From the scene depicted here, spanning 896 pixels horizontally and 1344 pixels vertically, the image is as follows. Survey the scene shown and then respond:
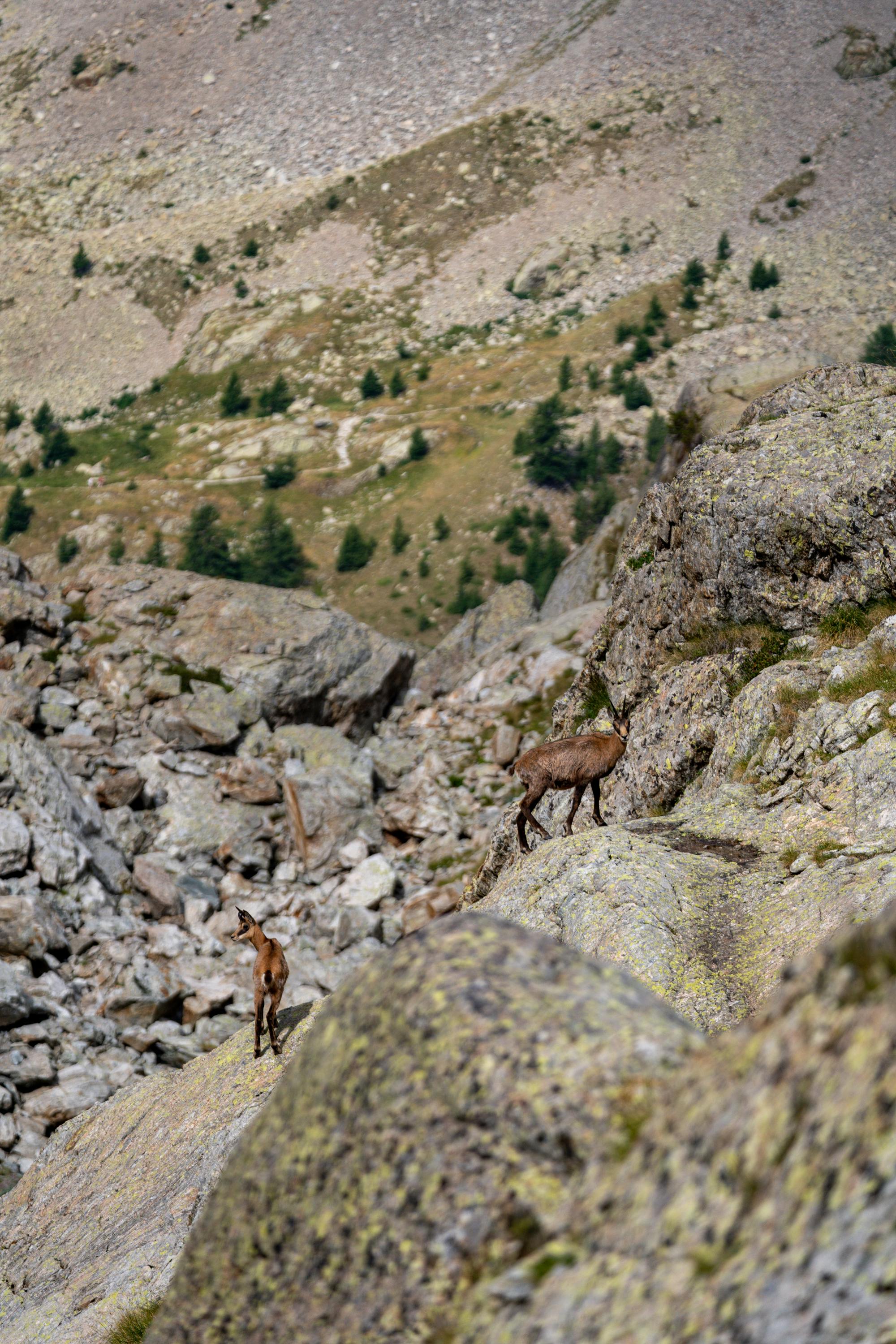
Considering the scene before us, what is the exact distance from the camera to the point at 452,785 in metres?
40.9

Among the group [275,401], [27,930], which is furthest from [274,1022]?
[275,401]

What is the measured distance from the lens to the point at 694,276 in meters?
123

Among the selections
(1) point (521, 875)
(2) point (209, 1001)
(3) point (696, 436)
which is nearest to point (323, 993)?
(2) point (209, 1001)

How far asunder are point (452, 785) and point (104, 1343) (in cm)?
3197

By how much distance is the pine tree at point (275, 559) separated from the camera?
9375 centimetres

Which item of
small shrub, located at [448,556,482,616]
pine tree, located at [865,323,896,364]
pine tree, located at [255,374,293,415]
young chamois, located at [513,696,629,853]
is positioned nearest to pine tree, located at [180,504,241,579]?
small shrub, located at [448,556,482,616]

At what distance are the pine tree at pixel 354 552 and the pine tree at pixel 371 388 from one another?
2849cm

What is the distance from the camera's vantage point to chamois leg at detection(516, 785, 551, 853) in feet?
53.1

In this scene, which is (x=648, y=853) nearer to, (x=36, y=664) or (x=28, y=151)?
(x=36, y=664)

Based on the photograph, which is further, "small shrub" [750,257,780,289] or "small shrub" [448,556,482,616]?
"small shrub" [750,257,780,289]

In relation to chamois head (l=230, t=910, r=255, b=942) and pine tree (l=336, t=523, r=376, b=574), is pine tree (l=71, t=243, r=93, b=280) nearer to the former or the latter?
pine tree (l=336, t=523, r=376, b=574)

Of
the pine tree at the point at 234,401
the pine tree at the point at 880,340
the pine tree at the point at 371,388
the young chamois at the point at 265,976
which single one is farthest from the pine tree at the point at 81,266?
the young chamois at the point at 265,976

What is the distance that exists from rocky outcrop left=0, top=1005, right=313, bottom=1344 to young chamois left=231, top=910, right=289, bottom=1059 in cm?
37

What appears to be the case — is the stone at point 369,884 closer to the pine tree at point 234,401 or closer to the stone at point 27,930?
the stone at point 27,930
